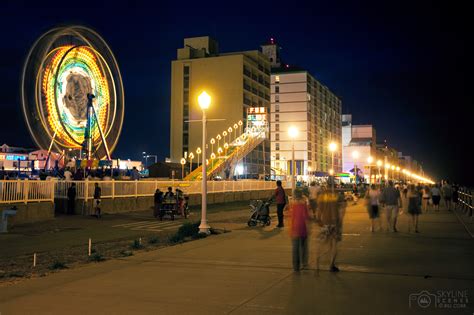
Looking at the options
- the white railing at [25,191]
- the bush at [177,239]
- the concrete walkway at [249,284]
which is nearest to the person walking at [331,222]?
the concrete walkway at [249,284]


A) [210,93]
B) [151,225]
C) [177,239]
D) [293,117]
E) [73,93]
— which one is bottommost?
[151,225]

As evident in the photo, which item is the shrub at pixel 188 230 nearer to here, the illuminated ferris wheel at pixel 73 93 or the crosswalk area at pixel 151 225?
the crosswalk area at pixel 151 225

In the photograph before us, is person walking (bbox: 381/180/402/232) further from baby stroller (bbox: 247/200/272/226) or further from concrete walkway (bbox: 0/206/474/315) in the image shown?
baby stroller (bbox: 247/200/272/226)

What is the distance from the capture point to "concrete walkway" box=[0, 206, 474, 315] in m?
6.87

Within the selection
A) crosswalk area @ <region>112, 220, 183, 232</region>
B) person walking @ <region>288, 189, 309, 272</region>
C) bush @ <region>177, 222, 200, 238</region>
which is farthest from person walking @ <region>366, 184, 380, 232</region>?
person walking @ <region>288, 189, 309, 272</region>

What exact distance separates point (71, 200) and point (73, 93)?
62.6 feet

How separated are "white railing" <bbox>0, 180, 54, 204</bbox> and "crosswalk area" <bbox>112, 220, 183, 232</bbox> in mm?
4311

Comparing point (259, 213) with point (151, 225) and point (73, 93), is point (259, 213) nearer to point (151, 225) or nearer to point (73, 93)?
point (151, 225)

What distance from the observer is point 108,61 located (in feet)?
152

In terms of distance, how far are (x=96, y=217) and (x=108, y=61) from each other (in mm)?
25920

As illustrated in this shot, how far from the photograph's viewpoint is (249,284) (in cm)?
845

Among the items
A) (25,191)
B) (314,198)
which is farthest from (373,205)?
(25,191)

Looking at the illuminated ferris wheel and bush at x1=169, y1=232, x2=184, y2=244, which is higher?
the illuminated ferris wheel

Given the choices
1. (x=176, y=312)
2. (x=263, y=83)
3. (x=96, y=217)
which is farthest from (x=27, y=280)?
(x=263, y=83)
